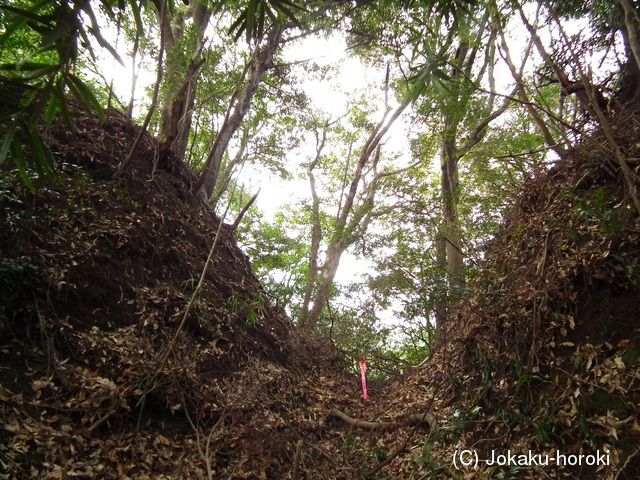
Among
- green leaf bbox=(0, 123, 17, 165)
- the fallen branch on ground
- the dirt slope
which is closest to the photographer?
green leaf bbox=(0, 123, 17, 165)

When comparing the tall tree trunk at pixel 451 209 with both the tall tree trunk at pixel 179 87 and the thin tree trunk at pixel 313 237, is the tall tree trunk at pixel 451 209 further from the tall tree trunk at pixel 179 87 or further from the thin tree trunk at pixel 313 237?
the tall tree trunk at pixel 179 87

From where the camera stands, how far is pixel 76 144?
6.18m

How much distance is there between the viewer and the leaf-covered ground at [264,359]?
3.15m

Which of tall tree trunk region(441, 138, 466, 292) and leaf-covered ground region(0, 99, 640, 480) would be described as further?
tall tree trunk region(441, 138, 466, 292)

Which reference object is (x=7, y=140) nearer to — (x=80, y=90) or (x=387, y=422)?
(x=80, y=90)

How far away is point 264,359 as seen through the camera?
5.89m

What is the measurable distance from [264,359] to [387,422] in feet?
6.70

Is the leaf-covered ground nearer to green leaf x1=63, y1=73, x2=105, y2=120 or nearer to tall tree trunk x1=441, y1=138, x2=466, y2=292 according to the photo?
green leaf x1=63, y1=73, x2=105, y2=120

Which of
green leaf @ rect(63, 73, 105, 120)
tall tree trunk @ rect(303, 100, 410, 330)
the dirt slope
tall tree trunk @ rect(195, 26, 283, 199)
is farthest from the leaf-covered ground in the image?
tall tree trunk @ rect(303, 100, 410, 330)

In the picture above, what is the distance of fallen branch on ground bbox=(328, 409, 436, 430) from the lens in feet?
14.7

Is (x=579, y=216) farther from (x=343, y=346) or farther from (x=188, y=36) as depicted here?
(x=188, y=36)

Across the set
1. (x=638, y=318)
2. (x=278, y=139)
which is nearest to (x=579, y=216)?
(x=638, y=318)

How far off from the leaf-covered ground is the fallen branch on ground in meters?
0.02

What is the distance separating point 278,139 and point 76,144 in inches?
254
